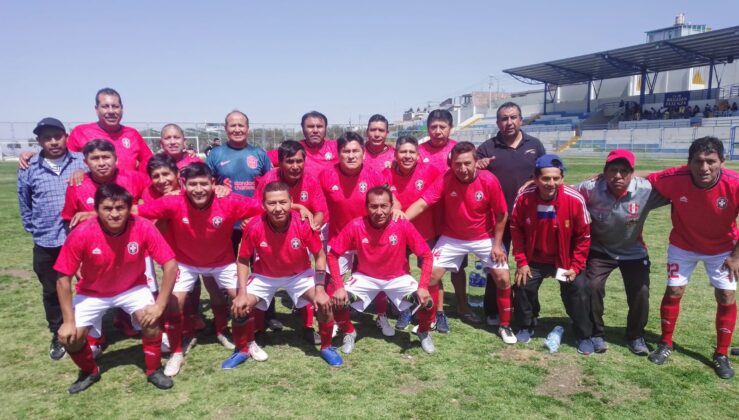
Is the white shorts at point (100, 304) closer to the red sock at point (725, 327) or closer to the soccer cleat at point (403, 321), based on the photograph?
the soccer cleat at point (403, 321)

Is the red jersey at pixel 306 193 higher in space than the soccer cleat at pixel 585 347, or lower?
higher

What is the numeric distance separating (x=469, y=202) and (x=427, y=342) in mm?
1479

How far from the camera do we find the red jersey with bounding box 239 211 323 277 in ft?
15.1

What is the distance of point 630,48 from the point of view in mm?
42219

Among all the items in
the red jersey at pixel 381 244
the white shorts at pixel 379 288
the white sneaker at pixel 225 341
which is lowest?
the white sneaker at pixel 225 341

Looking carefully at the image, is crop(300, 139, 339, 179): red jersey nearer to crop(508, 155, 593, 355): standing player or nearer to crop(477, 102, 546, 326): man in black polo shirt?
crop(477, 102, 546, 326): man in black polo shirt

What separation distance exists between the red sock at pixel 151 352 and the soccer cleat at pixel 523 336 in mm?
3376

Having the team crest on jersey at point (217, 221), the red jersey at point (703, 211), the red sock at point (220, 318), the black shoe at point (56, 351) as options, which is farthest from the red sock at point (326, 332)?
the red jersey at point (703, 211)

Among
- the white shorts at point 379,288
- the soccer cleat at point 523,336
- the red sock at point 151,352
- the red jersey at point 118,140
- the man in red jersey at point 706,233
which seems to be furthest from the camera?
the red jersey at point 118,140

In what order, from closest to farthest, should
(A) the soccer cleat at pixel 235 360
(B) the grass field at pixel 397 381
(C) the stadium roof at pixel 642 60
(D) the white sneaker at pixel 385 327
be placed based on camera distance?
(B) the grass field at pixel 397 381 → (A) the soccer cleat at pixel 235 360 → (D) the white sneaker at pixel 385 327 → (C) the stadium roof at pixel 642 60

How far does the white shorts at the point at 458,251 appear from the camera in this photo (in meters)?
5.22

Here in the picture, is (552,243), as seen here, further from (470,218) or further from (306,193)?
(306,193)

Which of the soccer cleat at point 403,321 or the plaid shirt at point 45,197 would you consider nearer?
the plaid shirt at point 45,197

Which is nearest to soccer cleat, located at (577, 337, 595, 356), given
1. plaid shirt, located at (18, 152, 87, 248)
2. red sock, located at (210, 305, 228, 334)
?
red sock, located at (210, 305, 228, 334)
